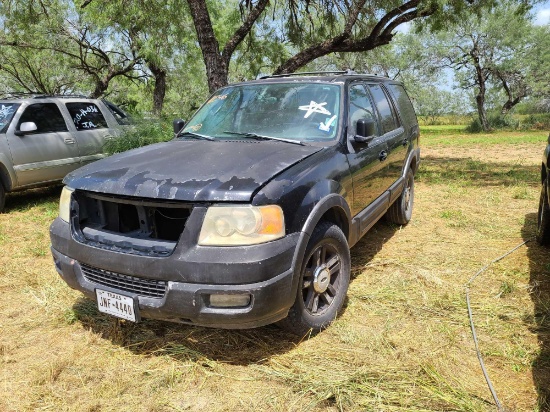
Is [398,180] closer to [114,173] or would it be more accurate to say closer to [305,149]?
[305,149]

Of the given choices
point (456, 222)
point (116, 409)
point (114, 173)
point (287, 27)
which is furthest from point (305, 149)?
point (287, 27)

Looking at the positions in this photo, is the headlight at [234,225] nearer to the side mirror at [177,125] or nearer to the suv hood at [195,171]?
the suv hood at [195,171]

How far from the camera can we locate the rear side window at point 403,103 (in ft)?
17.5

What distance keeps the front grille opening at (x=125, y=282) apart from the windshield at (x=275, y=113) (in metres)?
1.51

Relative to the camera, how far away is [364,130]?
3500 millimetres

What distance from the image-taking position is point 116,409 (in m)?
2.45

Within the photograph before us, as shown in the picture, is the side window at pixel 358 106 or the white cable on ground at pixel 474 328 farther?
Result: the side window at pixel 358 106

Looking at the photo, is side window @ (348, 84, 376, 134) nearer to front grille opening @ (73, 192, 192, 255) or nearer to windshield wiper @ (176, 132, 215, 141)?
windshield wiper @ (176, 132, 215, 141)

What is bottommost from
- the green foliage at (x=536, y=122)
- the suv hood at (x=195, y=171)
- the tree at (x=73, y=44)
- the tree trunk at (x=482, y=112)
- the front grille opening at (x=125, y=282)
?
the green foliage at (x=536, y=122)

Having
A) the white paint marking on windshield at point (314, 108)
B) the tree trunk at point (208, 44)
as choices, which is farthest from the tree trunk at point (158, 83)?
the white paint marking on windshield at point (314, 108)

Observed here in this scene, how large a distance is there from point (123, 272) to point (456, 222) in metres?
4.66

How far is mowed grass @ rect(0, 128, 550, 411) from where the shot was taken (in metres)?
2.51

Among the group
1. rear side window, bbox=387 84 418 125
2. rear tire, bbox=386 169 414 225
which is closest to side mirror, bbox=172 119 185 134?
rear side window, bbox=387 84 418 125

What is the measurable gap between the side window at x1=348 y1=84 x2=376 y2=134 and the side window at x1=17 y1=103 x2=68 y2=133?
5.61 meters
